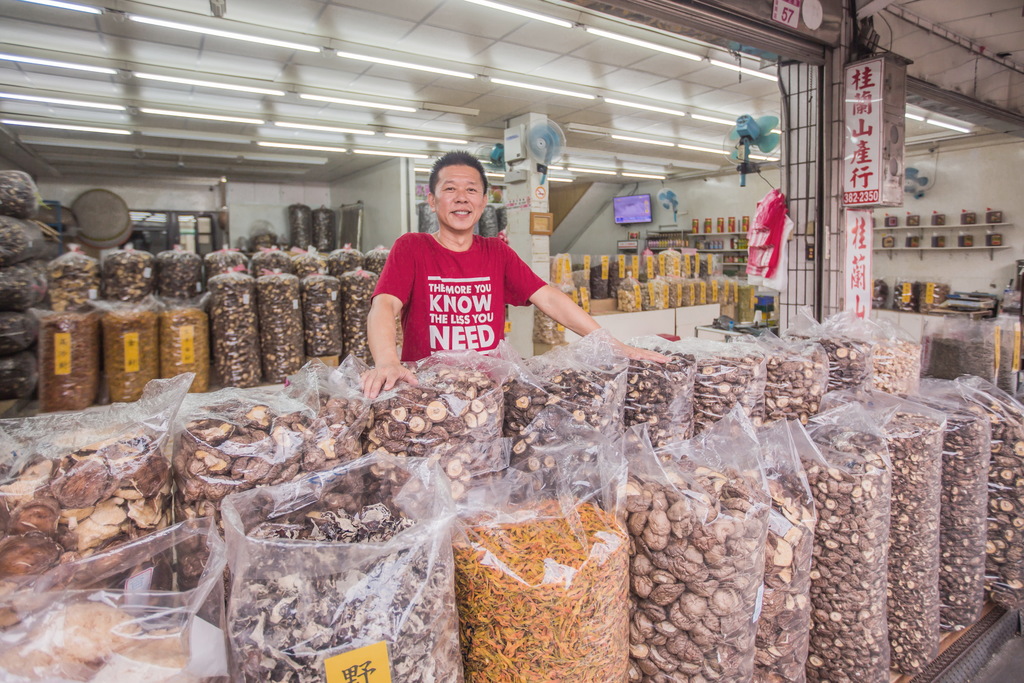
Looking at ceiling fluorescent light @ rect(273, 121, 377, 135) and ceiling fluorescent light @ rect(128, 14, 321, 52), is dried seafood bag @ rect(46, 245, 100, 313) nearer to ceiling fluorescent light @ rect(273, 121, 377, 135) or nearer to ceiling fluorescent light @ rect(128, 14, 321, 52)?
ceiling fluorescent light @ rect(128, 14, 321, 52)

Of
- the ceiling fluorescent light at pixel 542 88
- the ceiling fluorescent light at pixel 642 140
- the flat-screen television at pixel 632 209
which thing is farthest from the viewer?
the flat-screen television at pixel 632 209

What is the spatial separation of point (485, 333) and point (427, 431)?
2.63ft

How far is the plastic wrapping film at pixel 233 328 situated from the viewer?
2.76m

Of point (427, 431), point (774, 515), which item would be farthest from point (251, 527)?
point (774, 515)

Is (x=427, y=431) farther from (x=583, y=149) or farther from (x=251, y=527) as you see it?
(x=583, y=149)

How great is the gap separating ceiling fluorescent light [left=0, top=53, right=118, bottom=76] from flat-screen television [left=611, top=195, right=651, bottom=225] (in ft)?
31.2

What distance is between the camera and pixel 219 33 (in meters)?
3.86

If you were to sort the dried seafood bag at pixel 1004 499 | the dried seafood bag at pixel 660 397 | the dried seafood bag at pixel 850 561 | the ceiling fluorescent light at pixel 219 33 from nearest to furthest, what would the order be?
the dried seafood bag at pixel 850 561 → the dried seafood bag at pixel 660 397 → the dried seafood bag at pixel 1004 499 → the ceiling fluorescent light at pixel 219 33

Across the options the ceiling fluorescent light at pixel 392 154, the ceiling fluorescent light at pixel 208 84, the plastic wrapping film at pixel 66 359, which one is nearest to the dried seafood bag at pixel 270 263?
the plastic wrapping film at pixel 66 359

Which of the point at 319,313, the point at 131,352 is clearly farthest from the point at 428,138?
the point at 131,352

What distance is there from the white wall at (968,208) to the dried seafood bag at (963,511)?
687cm

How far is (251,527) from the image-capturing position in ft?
2.24

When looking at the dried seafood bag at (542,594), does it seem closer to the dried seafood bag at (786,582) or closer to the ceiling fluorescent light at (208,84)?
the dried seafood bag at (786,582)

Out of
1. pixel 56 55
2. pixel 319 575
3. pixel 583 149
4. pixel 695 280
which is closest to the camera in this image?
pixel 319 575
